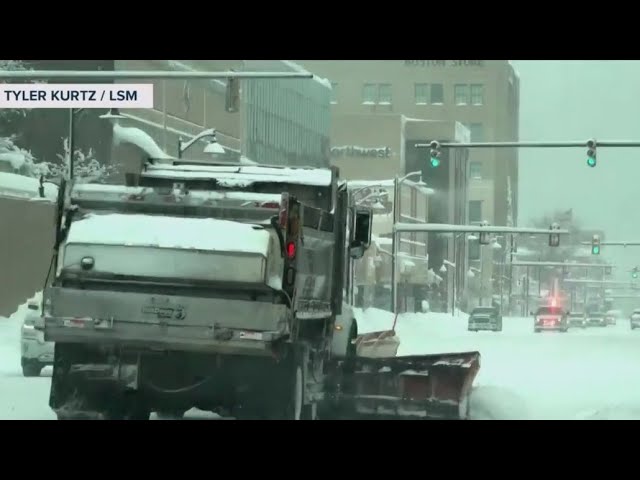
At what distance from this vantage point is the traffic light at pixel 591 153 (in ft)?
80.2

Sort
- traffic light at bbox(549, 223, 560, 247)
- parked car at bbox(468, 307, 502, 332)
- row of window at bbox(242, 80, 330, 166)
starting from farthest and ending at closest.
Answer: parked car at bbox(468, 307, 502, 332) → traffic light at bbox(549, 223, 560, 247) → row of window at bbox(242, 80, 330, 166)

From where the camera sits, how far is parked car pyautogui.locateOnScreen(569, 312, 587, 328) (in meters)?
32.6

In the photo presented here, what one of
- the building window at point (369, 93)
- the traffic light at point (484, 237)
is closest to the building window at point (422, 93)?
the building window at point (369, 93)

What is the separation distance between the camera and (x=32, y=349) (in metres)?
22.8

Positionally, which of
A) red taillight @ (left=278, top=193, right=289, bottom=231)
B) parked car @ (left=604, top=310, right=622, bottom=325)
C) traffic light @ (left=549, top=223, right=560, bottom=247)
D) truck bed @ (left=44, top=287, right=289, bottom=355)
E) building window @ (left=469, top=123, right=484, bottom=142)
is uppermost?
building window @ (left=469, top=123, right=484, bottom=142)

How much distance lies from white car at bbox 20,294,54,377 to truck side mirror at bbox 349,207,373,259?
529 cm

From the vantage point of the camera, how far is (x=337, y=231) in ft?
63.8

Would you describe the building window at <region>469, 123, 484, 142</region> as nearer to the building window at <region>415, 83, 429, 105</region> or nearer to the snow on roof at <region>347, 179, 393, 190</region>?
the building window at <region>415, 83, 429, 105</region>

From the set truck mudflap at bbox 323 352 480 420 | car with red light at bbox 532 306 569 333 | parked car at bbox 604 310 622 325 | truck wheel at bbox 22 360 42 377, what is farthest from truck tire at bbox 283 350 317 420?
parked car at bbox 604 310 622 325

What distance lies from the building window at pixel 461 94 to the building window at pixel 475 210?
13.8 ft

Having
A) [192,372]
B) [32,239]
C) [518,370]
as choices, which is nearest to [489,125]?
[518,370]
